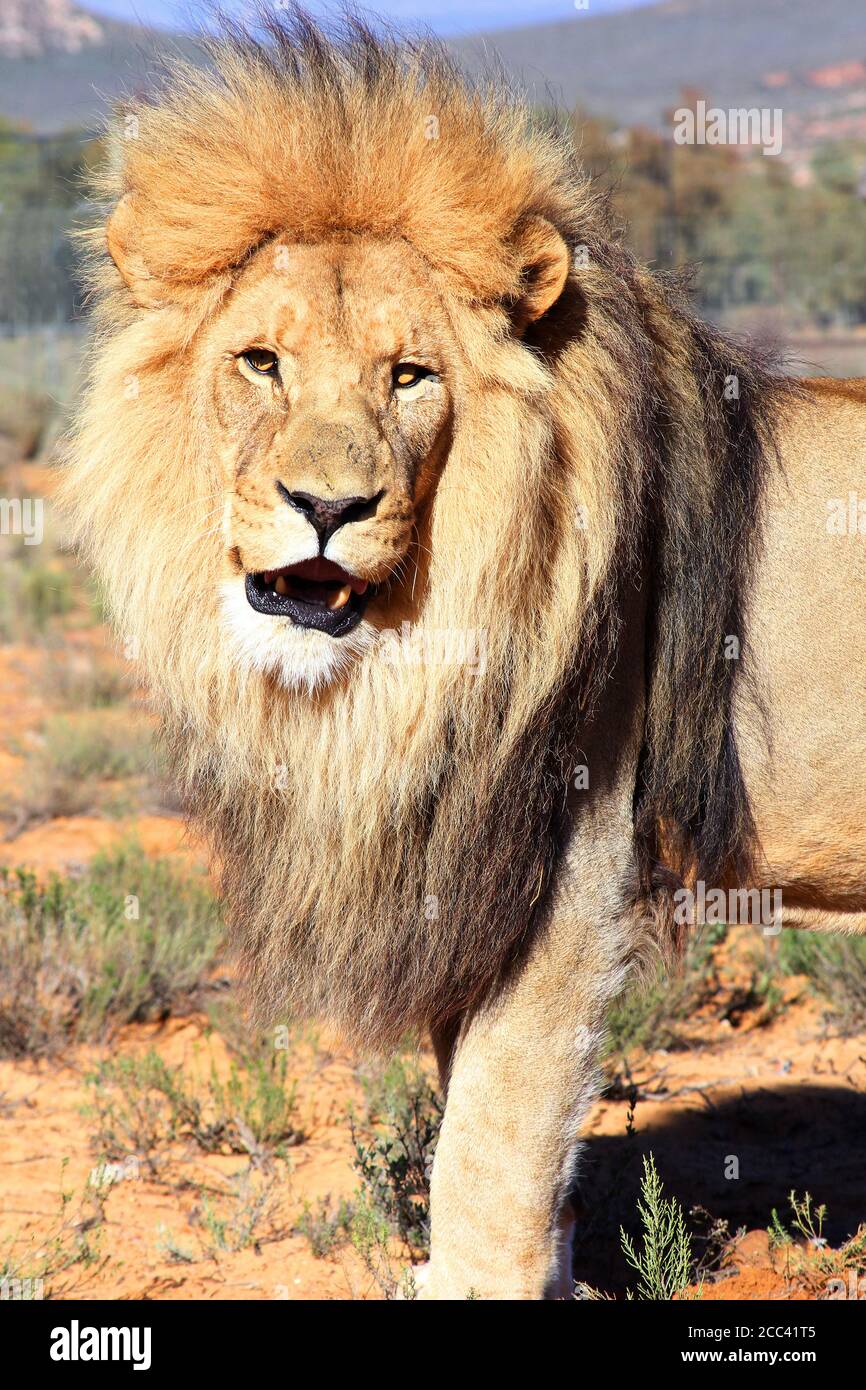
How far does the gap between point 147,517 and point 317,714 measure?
50cm

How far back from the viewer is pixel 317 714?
9.33 ft

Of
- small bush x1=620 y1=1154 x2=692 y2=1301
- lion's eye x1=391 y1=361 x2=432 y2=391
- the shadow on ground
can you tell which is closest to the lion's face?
lion's eye x1=391 y1=361 x2=432 y2=391

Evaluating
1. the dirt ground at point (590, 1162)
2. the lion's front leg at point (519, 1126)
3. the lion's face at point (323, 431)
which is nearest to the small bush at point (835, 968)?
the dirt ground at point (590, 1162)

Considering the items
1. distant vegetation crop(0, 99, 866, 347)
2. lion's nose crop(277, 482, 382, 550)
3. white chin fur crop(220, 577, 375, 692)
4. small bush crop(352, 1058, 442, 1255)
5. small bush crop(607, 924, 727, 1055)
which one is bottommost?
small bush crop(352, 1058, 442, 1255)

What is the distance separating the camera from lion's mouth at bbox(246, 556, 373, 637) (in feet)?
8.77

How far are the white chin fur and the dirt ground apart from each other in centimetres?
82

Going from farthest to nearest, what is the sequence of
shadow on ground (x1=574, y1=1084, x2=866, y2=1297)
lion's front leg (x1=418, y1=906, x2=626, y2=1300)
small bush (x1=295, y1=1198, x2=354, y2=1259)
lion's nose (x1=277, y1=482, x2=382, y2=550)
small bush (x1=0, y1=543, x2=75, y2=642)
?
small bush (x1=0, y1=543, x2=75, y2=642) < shadow on ground (x1=574, y1=1084, x2=866, y2=1297) < small bush (x1=295, y1=1198, x2=354, y2=1259) < lion's front leg (x1=418, y1=906, x2=626, y2=1300) < lion's nose (x1=277, y1=482, x2=382, y2=550)

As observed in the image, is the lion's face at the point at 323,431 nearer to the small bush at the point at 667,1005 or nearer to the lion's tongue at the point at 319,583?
the lion's tongue at the point at 319,583

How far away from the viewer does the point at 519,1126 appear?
2.87m

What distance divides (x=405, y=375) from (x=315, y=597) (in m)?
0.44

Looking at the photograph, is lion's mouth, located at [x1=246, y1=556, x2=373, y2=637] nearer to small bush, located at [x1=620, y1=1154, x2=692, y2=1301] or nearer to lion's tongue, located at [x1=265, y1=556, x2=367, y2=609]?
lion's tongue, located at [x1=265, y1=556, x2=367, y2=609]

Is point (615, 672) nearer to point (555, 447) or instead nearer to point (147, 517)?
point (555, 447)

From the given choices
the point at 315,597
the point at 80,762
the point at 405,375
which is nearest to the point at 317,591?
the point at 315,597

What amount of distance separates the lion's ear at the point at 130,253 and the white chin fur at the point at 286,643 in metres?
0.60
